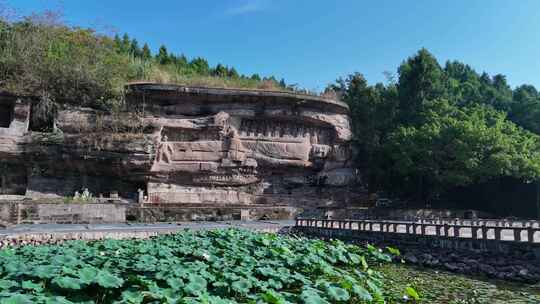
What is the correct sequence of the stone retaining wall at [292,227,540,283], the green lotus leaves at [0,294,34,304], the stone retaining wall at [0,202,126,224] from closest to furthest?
the green lotus leaves at [0,294,34,304]
the stone retaining wall at [292,227,540,283]
the stone retaining wall at [0,202,126,224]

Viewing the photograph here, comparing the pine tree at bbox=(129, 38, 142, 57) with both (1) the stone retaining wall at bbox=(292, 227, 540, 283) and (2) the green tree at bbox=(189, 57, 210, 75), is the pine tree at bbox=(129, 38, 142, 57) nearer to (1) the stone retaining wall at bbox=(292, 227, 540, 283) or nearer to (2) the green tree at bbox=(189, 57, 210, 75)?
(2) the green tree at bbox=(189, 57, 210, 75)

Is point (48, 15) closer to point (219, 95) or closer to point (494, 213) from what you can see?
point (219, 95)

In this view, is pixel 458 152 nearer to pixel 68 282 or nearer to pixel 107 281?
pixel 107 281

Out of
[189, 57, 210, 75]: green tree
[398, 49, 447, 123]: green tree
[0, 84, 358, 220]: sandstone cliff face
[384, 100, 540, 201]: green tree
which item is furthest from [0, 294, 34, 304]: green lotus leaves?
[189, 57, 210, 75]: green tree

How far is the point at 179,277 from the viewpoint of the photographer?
776 centimetres

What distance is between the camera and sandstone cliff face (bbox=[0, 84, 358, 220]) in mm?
28484

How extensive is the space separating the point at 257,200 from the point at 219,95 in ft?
29.1

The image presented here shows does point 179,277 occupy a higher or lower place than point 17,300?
lower

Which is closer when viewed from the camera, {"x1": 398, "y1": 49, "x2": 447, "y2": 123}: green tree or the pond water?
the pond water

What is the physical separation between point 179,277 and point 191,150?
81.4 ft

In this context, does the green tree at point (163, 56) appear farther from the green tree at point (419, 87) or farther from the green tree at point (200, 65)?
the green tree at point (419, 87)

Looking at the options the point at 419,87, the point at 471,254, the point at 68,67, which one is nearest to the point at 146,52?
the point at 68,67

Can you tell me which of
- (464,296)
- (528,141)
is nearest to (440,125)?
(528,141)

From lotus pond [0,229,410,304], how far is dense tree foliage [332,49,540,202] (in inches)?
846
